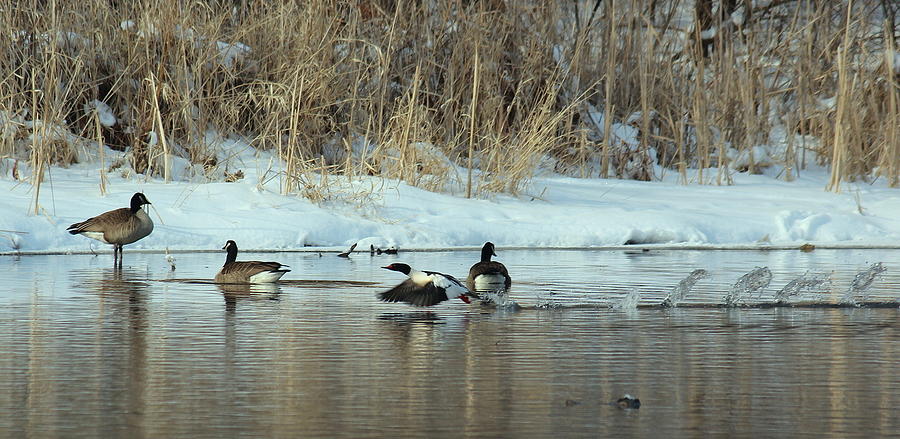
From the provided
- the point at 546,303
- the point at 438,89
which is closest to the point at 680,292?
the point at 546,303

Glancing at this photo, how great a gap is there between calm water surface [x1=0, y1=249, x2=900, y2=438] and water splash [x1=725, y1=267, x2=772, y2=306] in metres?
0.12

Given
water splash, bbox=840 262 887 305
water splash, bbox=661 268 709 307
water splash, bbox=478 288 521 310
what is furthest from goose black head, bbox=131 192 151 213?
water splash, bbox=840 262 887 305

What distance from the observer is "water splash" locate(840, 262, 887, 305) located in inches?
357

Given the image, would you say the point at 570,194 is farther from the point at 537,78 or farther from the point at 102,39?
Result: the point at 102,39

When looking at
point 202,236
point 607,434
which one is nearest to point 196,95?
point 202,236

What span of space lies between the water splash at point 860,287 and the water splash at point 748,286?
1.93 ft

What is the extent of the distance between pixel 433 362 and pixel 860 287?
444cm

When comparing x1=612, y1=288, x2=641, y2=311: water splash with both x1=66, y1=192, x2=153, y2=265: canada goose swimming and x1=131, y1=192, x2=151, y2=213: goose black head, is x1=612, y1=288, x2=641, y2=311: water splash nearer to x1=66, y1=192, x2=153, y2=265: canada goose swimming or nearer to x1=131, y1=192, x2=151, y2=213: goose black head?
x1=66, y1=192, x2=153, y2=265: canada goose swimming

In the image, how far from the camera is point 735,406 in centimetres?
523

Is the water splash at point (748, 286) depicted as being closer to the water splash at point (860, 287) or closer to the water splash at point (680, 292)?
the water splash at point (680, 292)

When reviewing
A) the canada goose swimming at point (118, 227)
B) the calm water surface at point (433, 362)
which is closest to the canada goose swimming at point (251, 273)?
the calm water surface at point (433, 362)

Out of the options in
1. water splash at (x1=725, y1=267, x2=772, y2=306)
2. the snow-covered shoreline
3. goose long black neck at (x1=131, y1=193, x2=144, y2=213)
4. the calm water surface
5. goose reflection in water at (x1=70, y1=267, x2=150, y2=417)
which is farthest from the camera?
the snow-covered shoreline

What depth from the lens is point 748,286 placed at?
939 centimetres

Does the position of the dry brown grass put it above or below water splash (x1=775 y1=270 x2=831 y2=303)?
above
